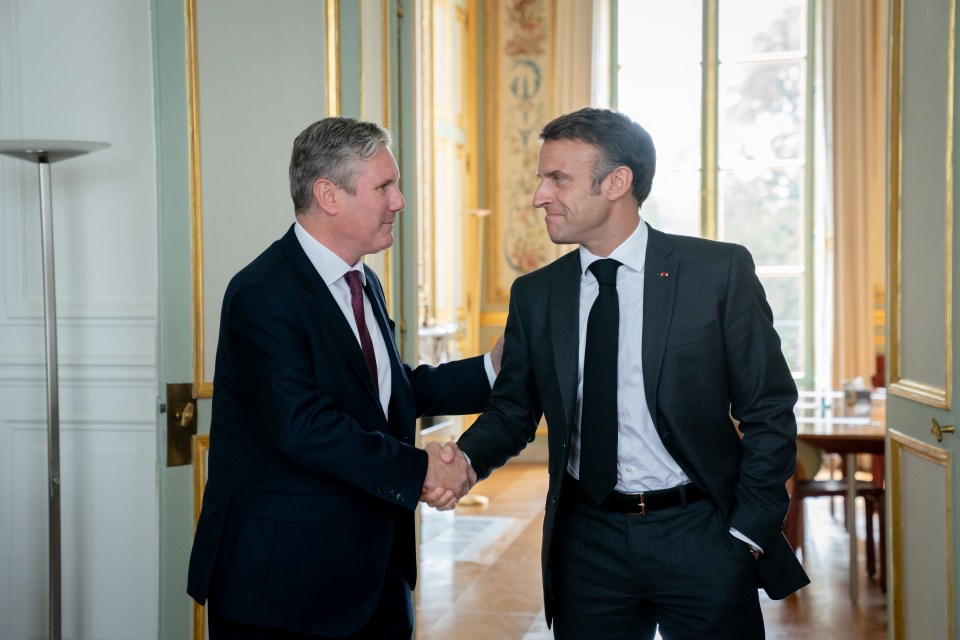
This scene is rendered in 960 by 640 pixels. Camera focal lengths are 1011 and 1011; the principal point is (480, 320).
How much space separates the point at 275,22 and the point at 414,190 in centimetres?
73

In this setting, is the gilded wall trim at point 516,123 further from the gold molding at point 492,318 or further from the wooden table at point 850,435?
the wooden table at point 850,435

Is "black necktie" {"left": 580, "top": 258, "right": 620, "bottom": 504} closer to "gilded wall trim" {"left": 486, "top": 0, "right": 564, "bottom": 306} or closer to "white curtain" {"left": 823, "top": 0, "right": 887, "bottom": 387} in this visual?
"white curtain" {"left": 823, "top": 0, "right": 887, "bottom": 387}

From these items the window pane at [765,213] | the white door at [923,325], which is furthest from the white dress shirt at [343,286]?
the window pane at [765,213]

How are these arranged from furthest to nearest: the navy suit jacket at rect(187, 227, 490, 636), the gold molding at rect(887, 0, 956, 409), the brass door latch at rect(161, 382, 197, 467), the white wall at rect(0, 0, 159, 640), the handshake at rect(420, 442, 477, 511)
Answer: the white wall at rect(0, 0, 159, 640) < the gold molding at rect(887, 0, 956, 409) < the brass door latch at rect(161, 382, 197, 467) < the handshake at rect(420, 442, 477, 511) < the navy suit jacket at rect(187, 227, 490, 636)

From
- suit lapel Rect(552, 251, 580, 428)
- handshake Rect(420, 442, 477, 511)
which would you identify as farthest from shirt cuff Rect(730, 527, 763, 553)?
handshake Rect(420, 442, 477, 511)

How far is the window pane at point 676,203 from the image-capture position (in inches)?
331

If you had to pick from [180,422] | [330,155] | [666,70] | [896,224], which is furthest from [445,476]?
[666,70]

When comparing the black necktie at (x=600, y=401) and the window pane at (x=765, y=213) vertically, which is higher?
the window pane at (x=765, y=213)

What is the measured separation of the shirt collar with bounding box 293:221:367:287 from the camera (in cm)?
222

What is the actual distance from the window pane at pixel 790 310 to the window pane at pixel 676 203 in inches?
30.0

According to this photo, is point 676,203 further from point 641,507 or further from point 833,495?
point 641,507

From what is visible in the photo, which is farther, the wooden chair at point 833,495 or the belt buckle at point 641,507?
the wooden chair at point 833,495

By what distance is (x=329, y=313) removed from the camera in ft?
6.93

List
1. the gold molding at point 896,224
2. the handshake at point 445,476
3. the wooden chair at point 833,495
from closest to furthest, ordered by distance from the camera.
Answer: the handshake at point 445,476
the gold molding at point 896,224
the wooden chair at point 833,495
